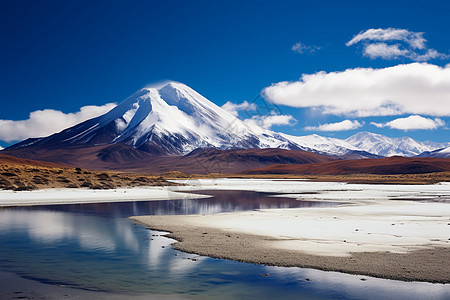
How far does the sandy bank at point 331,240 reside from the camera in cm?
1490

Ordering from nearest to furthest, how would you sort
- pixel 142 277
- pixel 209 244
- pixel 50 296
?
pixel 50 296, pixel 142 277, pixel 209 244

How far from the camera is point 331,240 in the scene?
1983 cm

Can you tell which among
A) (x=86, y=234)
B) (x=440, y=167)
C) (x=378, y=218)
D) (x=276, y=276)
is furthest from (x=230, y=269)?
(x=440, y=167)

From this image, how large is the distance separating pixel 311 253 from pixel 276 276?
131 inches

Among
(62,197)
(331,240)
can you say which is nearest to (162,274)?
(331,240)

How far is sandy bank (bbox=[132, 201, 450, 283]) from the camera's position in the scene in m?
14.9

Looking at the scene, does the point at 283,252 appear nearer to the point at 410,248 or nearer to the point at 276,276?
the point at 276,276

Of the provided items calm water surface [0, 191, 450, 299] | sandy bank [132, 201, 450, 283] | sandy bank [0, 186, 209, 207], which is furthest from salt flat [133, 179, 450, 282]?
sandy bank [0, 186, 209, 207]

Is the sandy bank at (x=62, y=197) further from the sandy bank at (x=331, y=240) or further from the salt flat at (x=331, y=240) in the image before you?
the salt flat at (x=331, y=240)

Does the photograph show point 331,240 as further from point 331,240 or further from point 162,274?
point 162,274

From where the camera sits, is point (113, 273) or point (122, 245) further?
point (122, 245)

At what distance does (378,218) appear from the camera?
2834 centimetres

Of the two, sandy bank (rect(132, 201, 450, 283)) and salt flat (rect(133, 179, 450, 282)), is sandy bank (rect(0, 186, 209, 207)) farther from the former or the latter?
salt flat (rect(133, 179, 450, 282))

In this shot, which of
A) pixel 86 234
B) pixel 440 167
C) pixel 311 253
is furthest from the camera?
pixel 440 167
